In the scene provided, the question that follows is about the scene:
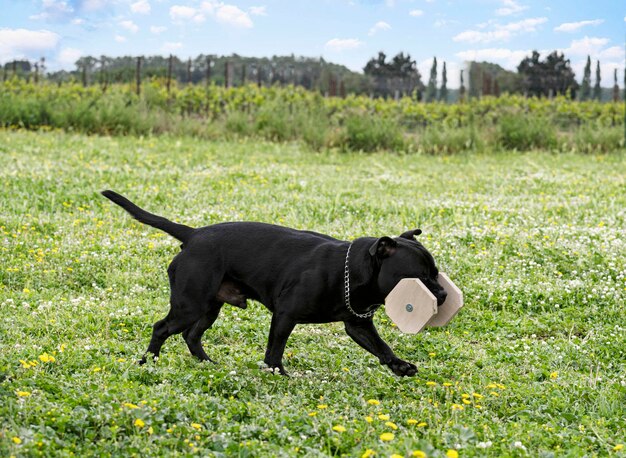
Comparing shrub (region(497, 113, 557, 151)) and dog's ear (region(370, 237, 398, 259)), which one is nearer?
dog's ear (region(370, 237, 398, 259))

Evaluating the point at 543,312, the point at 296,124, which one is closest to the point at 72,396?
the point at 543,312

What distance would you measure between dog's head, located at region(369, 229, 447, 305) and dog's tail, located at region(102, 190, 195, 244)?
54.2 inches

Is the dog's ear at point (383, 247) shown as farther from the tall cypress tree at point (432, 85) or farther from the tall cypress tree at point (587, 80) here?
the tall cypress tree at point (587, 80)

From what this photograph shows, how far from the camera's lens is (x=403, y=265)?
468 centimetres

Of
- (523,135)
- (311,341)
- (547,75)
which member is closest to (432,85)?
(547,75)

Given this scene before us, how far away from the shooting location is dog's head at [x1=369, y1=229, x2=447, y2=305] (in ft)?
15.3

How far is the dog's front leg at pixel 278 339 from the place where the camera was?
4.85 meters

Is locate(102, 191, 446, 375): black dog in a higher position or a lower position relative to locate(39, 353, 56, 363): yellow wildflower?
higher

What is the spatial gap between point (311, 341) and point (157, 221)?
1.67 metres

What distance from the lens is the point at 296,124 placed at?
2141cm

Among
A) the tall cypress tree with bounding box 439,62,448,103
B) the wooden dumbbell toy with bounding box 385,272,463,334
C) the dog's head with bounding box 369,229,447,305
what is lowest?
the wooden dumbbell toy with bounding box 385,272,463,334

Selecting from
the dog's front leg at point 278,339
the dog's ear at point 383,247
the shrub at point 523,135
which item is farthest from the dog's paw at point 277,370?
the shrub at point 523,135

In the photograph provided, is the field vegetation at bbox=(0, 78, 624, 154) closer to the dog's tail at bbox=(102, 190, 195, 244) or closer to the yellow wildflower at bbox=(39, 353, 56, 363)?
the dog's tail at bbox=(102, 190, 195, 244)

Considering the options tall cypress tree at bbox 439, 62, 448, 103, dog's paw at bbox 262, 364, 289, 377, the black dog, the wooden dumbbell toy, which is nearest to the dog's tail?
the black dog
